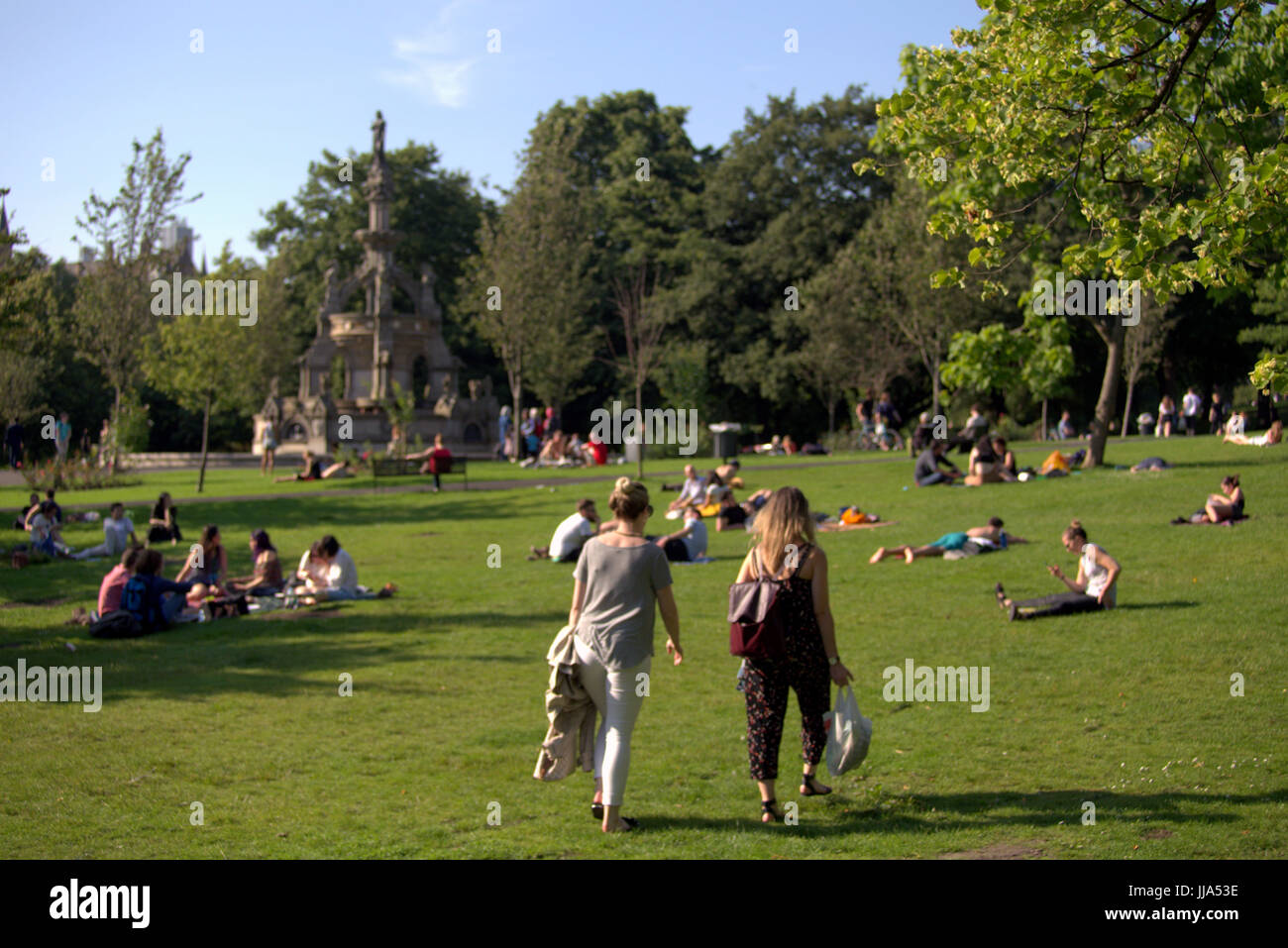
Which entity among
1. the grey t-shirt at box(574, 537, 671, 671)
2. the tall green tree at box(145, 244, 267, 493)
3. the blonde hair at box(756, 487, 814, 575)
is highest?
the tall green tree at box(145, 244, 267, 493)

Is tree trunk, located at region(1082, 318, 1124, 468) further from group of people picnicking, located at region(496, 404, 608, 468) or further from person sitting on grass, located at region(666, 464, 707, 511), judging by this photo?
group of people picnicking, located at region(496, 404, 608, 468)

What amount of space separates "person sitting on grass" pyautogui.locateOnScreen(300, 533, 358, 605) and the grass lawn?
563mm

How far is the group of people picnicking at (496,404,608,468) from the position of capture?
37438 mm

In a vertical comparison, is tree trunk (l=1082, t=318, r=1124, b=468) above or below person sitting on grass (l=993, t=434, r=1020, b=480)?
above

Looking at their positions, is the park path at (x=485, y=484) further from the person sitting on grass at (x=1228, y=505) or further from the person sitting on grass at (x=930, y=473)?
the person sitting on grass at (x=1228, y=505)

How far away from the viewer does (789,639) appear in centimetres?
706

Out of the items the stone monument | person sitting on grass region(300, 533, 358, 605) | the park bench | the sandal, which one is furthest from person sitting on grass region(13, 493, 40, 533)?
the stone monument

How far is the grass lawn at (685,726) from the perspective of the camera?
6.97 metres

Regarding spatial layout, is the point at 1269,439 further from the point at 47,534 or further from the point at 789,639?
the point at 47,534

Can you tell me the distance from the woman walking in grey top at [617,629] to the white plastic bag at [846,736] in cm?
105

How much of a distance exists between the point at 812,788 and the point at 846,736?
2.57ft

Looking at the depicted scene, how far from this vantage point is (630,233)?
199ft
